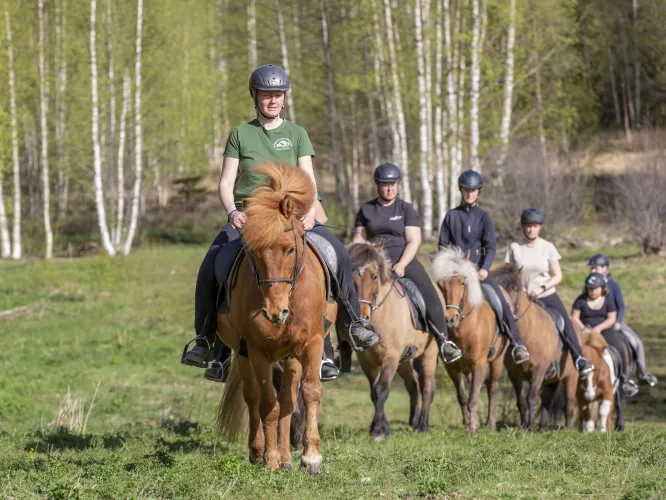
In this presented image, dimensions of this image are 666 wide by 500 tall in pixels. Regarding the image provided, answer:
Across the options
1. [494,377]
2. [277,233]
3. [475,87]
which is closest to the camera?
[277,233]

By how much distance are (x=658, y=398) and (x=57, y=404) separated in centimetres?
1012

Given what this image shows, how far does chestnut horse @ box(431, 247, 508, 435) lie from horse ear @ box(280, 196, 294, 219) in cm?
551

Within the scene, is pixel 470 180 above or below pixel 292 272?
above

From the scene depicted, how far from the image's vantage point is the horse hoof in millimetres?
7129

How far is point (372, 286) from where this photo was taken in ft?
36.6

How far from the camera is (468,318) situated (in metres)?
12.4

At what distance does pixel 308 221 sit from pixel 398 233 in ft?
14.4

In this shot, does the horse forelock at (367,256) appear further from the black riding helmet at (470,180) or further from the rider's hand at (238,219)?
the rider's hand at (238,219)

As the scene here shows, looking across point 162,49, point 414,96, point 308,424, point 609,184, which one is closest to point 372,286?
point 308,424

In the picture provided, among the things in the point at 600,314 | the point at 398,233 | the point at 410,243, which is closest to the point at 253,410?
the point at 410,243

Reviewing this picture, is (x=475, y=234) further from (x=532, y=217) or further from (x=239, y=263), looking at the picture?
(x=239, y=263)

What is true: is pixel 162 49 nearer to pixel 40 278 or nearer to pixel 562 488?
pixel 40 278

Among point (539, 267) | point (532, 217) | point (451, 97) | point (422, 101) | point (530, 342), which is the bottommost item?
point (530, 342)

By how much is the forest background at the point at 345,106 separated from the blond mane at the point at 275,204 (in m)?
21.4
